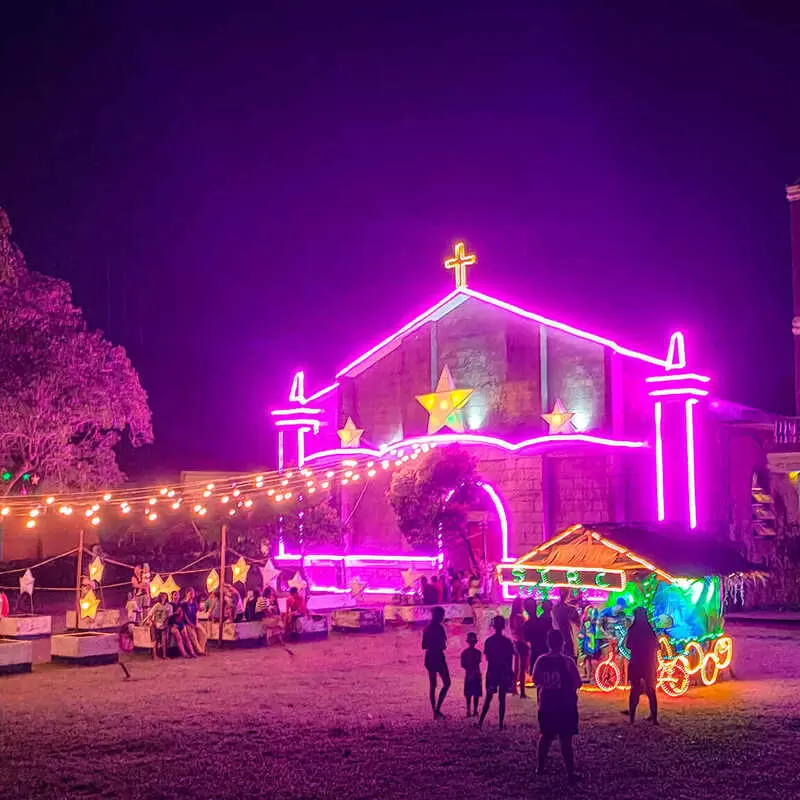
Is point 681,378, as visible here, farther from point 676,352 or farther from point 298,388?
point 298,388

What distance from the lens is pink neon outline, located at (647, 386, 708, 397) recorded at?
3008 cm

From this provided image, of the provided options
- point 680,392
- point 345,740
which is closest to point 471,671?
point 345,740

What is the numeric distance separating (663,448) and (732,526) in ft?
15.0

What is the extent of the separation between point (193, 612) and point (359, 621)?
17.6 feet

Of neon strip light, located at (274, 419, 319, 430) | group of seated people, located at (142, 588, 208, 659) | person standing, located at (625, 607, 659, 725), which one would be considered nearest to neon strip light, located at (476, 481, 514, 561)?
neon strip light, located at (274, 419, 319, 430)

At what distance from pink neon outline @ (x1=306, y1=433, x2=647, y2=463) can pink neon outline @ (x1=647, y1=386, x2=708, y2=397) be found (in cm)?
154

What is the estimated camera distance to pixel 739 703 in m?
15.8

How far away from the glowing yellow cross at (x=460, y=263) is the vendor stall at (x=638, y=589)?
1736 cm

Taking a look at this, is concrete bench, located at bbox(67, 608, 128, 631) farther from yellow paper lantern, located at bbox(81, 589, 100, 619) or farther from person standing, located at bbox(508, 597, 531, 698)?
person standing, located at bbox(508, 597, 531, 698)

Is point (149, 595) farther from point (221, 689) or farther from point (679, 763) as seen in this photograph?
point (679, 763)

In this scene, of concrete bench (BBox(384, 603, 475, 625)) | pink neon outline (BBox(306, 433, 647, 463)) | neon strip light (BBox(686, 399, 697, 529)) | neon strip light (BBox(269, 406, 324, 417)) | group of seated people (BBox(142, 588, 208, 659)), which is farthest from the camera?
neon strip light (BBox(269, 406, 324, 417))

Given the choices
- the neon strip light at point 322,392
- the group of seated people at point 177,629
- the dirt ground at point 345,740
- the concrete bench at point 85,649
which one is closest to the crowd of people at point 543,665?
the dirt ground at point 345,740

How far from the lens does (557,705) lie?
443 inches

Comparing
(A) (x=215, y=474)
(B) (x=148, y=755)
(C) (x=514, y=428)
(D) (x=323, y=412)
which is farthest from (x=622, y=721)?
(A) (x=215, y=474)
